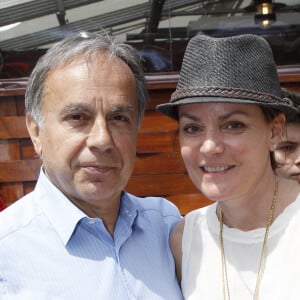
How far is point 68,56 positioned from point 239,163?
0.64 meters

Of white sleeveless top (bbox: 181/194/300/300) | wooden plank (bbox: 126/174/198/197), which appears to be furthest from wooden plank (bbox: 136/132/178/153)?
white sleeveless top (bbox: 181/194/300/300)

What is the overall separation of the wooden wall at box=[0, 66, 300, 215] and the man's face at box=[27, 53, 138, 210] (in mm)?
1235

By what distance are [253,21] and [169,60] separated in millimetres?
485

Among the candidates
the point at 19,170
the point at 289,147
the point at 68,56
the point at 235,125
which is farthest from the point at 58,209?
the point at 19,170

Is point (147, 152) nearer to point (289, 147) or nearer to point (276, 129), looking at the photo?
point (289, 147)

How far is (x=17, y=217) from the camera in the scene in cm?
169

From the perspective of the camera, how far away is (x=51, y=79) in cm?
176

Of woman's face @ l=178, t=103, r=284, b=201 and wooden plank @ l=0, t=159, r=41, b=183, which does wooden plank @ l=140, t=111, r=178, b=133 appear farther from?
woman's face @ l=178, t=103, r=284, b=201

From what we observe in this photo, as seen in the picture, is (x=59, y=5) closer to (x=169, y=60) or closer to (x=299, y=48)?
(x=169, y=60)

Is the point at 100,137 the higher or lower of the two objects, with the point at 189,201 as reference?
higher

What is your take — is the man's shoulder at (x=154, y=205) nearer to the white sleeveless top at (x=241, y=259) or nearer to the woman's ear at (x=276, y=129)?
the white sleeveless top at (x=241, y=259)

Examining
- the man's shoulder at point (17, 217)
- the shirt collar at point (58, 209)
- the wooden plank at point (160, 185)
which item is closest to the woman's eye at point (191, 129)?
the shirt collar at point (58, 209)

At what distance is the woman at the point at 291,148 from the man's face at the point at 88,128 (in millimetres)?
678

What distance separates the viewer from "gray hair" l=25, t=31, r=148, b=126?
177cm
